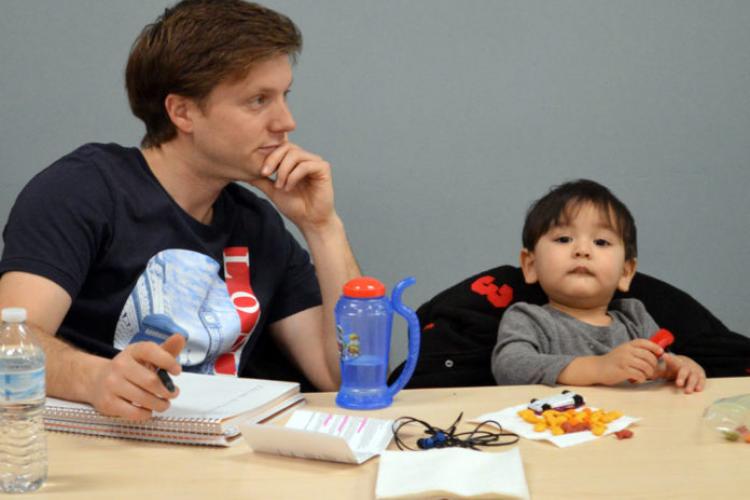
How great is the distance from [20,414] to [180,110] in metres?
0.91

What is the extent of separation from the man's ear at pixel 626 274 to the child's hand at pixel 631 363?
48cm

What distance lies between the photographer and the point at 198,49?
192 centimetres

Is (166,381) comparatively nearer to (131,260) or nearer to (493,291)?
(131,260)

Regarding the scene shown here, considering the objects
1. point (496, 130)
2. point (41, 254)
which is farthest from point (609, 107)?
point (41, 254)

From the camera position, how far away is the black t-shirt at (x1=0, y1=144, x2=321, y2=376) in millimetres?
1737

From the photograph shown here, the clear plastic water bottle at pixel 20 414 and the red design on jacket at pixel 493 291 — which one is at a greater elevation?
the clear plastic water bottle at pixel 20 414

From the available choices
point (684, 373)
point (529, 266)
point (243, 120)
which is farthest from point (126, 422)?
point (529, 266)

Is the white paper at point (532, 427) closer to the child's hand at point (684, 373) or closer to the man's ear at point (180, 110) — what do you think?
the child's hand at point (684, 373)

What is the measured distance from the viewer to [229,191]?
215 centimetres

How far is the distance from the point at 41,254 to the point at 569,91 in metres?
1.71

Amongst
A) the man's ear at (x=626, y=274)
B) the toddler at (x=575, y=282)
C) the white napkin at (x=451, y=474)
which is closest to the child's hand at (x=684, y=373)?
the toddler at (x=575, y=282)

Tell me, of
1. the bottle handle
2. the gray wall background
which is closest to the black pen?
the bottle handle

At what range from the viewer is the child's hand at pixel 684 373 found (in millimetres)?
1742

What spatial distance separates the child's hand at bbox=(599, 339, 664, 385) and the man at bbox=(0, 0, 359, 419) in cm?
61
